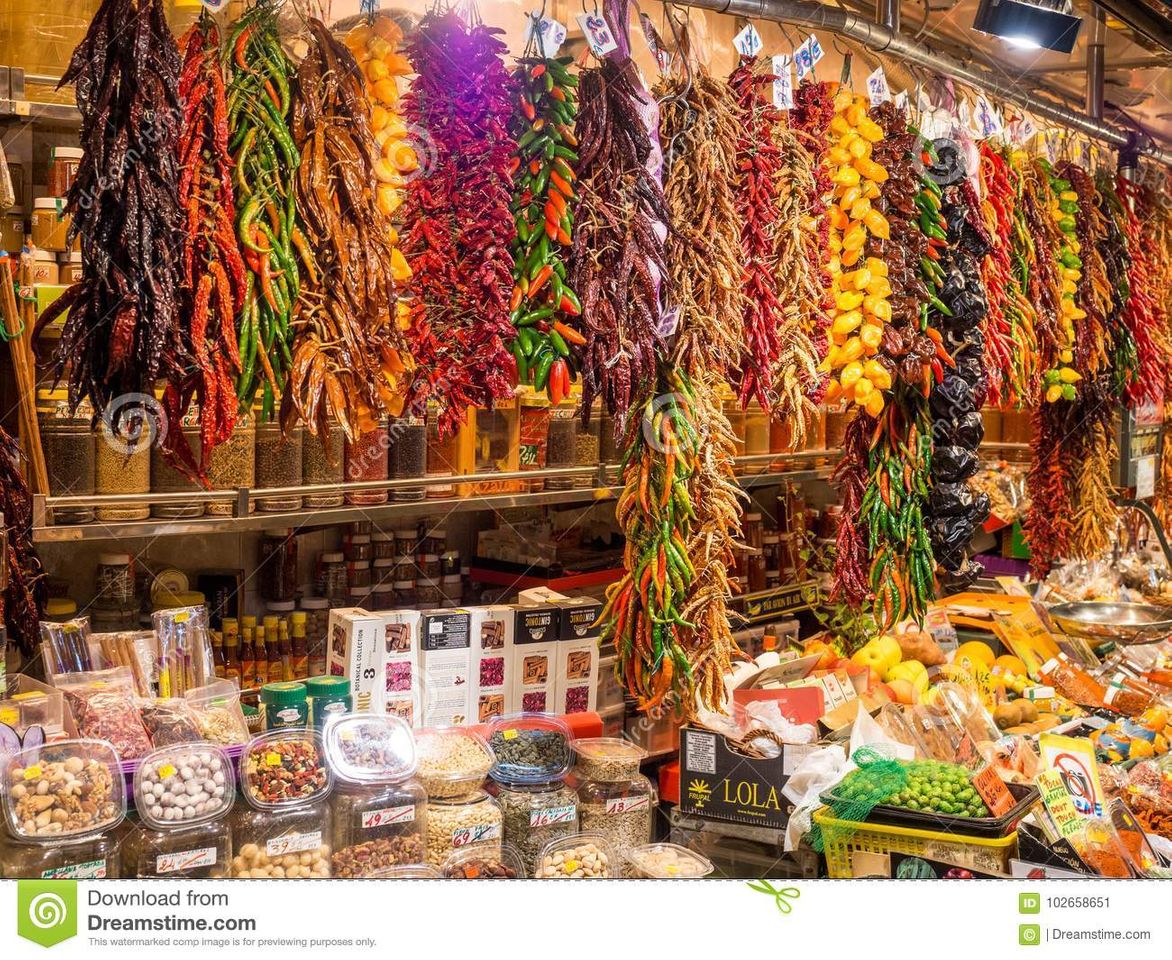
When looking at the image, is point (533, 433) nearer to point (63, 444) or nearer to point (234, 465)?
point (234, 465)

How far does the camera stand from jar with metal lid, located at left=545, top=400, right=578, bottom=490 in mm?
3807

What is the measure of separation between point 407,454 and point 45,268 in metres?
1.07

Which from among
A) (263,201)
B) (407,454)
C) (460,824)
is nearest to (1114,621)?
(407,454)

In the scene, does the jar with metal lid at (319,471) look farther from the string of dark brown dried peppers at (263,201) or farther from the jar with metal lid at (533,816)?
the string of dark brown dried peppers at (263,201)

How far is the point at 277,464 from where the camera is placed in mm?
3215

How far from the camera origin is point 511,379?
275cm

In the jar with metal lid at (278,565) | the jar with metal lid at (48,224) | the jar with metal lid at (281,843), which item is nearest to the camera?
the jar with metal lid at (281,843)

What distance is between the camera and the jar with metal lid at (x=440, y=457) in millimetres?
3561

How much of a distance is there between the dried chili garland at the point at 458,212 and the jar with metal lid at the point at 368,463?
798mm

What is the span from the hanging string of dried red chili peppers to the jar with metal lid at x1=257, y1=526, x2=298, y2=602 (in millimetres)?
1450

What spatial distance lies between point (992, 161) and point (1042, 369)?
0.81 m

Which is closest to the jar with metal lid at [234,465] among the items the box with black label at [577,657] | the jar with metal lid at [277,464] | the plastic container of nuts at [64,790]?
the jar with metal lid at [277,464]

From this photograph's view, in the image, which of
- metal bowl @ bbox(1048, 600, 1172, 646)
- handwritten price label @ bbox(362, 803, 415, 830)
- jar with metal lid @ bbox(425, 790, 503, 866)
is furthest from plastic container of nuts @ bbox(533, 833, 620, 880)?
metal bowl @ bbox(1048, 600, 1172, 646)
